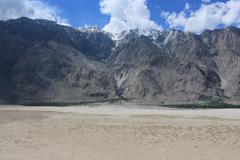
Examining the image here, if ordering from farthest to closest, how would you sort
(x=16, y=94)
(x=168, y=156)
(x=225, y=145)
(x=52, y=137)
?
(x=16, y=94) → (x=52, y=137) → (x=225, y=145) → (x=168, y=156)

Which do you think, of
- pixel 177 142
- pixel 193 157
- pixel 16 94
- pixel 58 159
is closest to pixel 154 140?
pixel 177 142

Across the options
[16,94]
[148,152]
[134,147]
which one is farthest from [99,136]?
[16,94]

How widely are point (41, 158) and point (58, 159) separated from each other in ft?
2.56

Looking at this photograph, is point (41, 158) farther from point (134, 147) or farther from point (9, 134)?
point (9, 134)

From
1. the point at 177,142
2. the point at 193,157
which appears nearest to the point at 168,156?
the point at 193,157

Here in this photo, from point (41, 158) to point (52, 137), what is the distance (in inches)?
305

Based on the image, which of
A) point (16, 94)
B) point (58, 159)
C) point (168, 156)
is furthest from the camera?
point (16, 94)

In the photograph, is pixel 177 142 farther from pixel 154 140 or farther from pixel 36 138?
pixel 36 138

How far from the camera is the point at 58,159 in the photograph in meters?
17.1

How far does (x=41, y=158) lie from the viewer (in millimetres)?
17422

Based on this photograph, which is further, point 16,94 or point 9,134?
point 16,94

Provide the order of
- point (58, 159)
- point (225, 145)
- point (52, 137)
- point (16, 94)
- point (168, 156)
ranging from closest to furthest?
point (58, 159), point (168, 156), point (225, 145), point (52, 137), point (16, 94)

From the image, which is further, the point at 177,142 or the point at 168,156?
the point at 177,142

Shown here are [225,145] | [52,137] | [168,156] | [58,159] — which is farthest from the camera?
[52,137]
